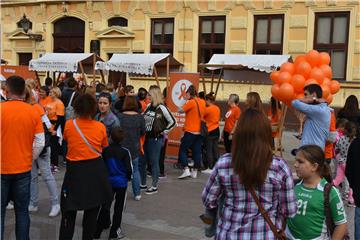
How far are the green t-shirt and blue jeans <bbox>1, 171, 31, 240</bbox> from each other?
2.61 m

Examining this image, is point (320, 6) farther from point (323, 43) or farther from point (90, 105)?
point (90, 105)

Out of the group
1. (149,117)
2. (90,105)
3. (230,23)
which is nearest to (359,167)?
(90,105)

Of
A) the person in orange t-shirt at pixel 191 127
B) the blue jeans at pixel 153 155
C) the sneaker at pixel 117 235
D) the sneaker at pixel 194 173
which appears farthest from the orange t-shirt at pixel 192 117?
the sneaker at pixel 117 235

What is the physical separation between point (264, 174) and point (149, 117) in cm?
→ 519

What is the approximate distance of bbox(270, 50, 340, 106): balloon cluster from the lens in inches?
316

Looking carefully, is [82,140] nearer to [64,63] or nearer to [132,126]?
[132,126]

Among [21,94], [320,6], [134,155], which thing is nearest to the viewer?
[21,94]

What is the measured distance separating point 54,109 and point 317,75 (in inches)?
192

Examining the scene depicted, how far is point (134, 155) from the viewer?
6836 mm

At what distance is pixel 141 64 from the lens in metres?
12.6

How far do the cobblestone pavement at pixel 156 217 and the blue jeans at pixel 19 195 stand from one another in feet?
2.42

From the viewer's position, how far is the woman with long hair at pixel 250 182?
2.90 metres

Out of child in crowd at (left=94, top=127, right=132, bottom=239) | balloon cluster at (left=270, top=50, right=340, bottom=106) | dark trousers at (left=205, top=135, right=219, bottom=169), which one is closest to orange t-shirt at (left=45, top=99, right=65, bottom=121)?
dark trousers at (left=205, top=135, right=219, bottom=169)

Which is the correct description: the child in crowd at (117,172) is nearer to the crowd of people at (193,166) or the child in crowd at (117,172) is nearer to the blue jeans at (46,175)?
the crowd of people at (193,166)
